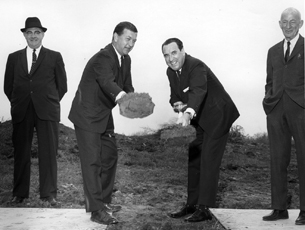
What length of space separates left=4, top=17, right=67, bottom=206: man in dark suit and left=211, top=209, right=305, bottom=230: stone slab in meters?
2.17

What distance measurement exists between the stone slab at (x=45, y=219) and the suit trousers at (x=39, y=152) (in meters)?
0.87

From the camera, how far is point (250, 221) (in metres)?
4.41

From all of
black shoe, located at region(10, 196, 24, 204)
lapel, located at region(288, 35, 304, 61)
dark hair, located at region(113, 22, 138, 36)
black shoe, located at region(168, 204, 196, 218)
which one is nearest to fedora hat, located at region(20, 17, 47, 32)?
dark hair, located at region(113, 22, 138, 36)

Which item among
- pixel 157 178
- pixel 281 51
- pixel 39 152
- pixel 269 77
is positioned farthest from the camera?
pixel 157 178

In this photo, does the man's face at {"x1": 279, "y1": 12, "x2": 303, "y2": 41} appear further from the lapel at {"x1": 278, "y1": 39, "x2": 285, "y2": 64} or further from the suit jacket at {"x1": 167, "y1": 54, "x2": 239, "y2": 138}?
the suit jacket at {"x1": 167, "y1": 54, "x2": 239, "y2": 138}

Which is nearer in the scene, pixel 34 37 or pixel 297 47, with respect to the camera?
pixel 297 47

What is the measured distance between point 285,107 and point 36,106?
117 inches

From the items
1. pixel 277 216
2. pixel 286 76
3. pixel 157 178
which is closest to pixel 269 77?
pixel 286 76

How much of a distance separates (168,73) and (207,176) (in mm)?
1129

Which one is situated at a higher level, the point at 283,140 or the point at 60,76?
the point at 60,76

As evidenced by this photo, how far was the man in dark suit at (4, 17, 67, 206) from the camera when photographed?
563 cm

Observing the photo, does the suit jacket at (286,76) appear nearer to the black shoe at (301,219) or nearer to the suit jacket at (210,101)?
the suit jacket at (210,101)

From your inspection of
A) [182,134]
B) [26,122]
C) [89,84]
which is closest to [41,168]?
[26,122]

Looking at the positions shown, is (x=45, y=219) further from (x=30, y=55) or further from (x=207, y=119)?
(x=30, y=55)
